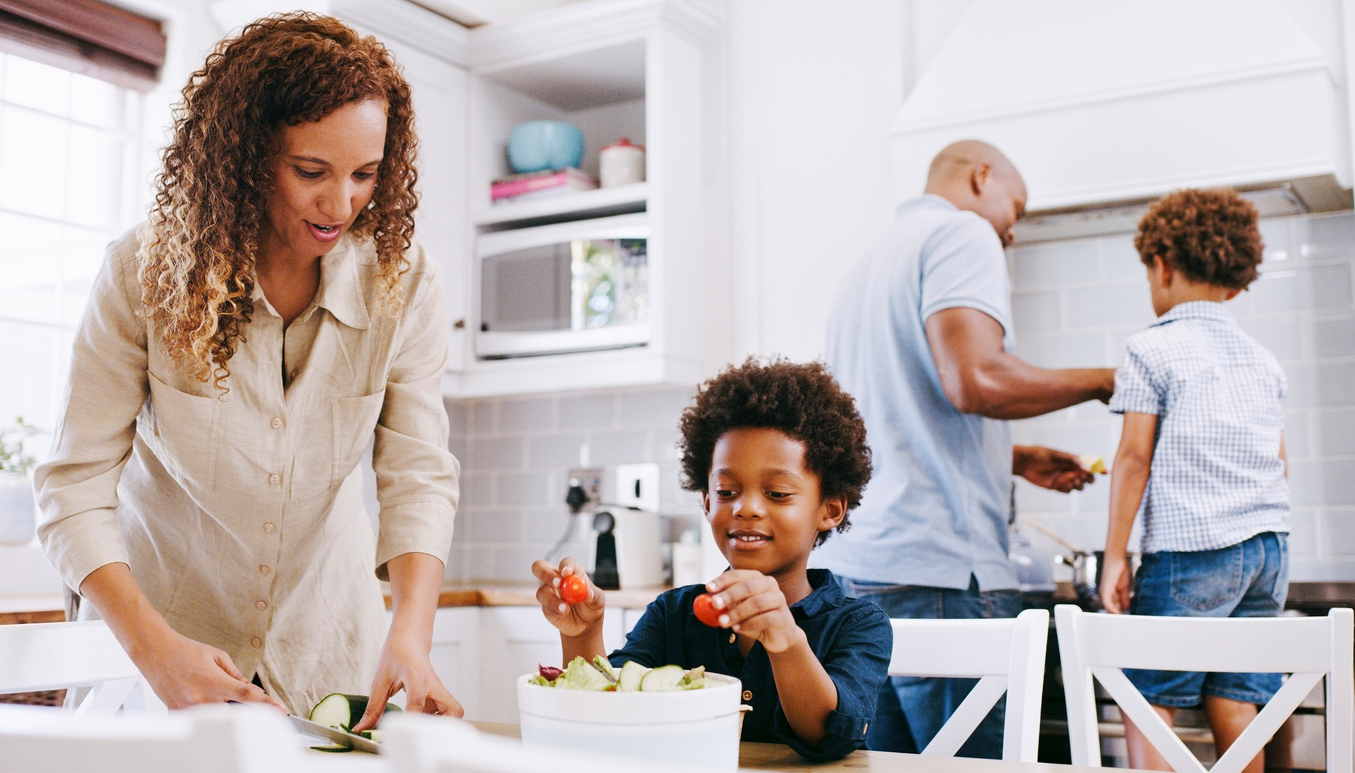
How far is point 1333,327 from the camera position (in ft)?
8.34

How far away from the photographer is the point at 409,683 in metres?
1.08

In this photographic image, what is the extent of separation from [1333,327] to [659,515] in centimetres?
155

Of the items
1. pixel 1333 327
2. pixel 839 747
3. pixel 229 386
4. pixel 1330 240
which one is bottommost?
pixel 839 747

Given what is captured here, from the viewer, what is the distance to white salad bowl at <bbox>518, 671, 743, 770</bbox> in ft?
2.60

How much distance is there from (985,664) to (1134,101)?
5.10ft

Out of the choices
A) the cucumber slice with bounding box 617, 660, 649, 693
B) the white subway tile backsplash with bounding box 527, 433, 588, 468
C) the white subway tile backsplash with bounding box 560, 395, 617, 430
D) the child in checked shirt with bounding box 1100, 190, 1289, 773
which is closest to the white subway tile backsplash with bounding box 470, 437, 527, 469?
the white subway tile backsplash with bounding box 527, 433, 588, 468

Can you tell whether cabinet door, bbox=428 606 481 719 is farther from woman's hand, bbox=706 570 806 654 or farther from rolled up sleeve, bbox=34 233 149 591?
woman's hand, bbox=706 570 806 654

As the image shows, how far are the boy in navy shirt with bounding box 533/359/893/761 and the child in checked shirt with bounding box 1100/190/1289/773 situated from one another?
2.46ft

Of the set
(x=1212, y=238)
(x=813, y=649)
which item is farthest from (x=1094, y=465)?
(x=813, y=649)

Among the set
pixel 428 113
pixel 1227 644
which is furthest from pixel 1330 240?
pixel 428 113

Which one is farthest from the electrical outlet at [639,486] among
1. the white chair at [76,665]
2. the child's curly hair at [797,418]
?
the white chair at [76,665]

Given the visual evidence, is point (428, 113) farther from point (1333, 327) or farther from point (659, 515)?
point (1333, 327)

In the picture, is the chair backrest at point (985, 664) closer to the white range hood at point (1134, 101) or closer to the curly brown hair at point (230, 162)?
the curly brown hair at point (230, 162)

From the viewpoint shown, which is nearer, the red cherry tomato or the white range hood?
the red cherry tomato
